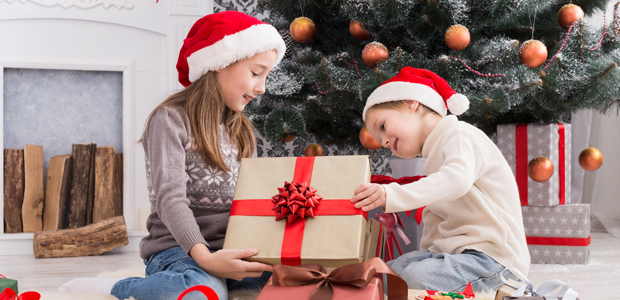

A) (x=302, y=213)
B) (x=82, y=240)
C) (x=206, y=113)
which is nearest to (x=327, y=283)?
(x=302, y=213)

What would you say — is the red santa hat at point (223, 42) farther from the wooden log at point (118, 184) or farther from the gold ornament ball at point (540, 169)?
the wooden log at point (118, 184)

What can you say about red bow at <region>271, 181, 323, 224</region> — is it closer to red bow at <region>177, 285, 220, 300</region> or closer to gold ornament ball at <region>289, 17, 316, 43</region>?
red bow at <region>177, 285, 220, 300</region>

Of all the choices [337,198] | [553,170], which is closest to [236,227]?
[337,198]

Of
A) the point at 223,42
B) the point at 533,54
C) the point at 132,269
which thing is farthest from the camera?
the point at 132,269

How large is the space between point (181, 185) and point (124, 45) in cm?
168

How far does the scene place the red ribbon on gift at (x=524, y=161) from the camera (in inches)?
69.3

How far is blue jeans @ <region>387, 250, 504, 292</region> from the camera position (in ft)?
3.14

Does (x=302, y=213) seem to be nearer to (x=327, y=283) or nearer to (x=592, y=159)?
(x=327, y=283)

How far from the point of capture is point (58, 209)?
2.28 metres

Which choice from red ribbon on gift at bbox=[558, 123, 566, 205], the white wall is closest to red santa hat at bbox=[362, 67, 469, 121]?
red ribbon on gift at bbox=[558, 123, 566, 205]

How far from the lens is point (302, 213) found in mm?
845

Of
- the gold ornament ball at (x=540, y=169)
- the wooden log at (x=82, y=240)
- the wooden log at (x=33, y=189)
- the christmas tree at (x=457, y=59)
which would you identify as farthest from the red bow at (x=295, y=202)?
the wooden log at (x=33, y=189)

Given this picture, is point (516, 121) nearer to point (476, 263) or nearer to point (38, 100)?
point (476, 263)

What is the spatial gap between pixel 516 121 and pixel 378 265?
1.37m
